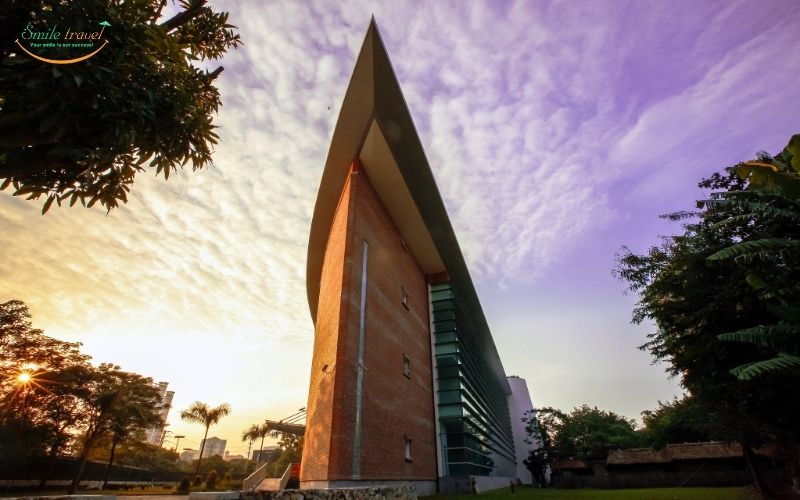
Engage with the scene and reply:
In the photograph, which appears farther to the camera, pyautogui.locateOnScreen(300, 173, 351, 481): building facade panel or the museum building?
the museum building

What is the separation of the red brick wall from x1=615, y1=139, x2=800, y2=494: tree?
10.2 meters

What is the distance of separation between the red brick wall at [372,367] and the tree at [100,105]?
8439mm

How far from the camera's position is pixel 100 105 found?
4.93 meters

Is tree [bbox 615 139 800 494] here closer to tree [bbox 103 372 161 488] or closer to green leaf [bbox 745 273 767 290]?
green leaf [bbox 745 273 767 290]

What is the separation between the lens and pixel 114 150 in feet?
17.1

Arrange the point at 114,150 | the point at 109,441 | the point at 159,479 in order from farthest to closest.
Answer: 1. the point at 159,479
2. the point at 109,441
3. the point at 114,150

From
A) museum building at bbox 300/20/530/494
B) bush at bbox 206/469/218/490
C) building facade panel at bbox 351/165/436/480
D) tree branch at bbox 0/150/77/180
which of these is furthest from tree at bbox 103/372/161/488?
tree branch at bbox 0/150/77/180

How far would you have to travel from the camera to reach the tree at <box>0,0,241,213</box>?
14.6 feet

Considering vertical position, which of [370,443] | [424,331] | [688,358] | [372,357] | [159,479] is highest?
[424,331]

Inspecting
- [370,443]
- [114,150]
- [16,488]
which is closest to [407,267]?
[370,443]

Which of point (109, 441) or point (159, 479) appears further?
point (159, 479)

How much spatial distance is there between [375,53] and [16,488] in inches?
1452

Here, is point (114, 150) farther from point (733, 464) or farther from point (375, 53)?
point (733, 464)

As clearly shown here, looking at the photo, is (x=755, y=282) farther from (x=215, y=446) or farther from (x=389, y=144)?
(x=215, y=446)
